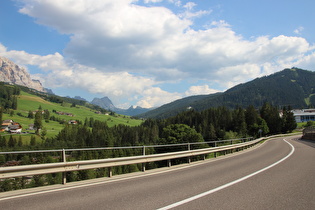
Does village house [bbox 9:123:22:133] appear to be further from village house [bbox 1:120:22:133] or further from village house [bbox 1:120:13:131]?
village house [bbox 1:120:13:131]

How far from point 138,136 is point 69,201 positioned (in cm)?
12454

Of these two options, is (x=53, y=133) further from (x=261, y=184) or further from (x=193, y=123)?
(x=261, y=184)

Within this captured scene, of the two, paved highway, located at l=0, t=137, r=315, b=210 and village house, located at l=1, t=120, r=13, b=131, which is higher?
village house, located at l=1, t=120, r=13, b=131

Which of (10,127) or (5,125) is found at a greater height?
(5,125)

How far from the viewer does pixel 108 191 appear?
7.17 metres

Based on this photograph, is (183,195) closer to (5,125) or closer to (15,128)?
(15,128)

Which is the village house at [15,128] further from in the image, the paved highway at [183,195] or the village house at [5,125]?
the paved highway at [183,195]

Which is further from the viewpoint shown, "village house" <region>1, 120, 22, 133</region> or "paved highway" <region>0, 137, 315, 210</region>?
"village house" <region>1, 120, 22, 133</region>

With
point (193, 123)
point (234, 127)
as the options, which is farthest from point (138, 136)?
point (234, 127)

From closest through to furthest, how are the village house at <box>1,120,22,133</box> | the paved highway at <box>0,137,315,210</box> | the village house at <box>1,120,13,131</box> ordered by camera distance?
the paved highway at <box>0,137,315,210</box> < the village house at <box>1,120,22,133</box> < the village house at <box>1,120,13,131</box>

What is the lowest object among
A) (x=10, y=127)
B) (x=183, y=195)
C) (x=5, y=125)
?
(x=183, y=195)

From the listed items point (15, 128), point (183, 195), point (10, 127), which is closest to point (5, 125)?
point (10, 127)

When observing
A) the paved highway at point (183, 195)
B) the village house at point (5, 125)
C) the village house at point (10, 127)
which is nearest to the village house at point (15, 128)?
the village house at point (10, 127)

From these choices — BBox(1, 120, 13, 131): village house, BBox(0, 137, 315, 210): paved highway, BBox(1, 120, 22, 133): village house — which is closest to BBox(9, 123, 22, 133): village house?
BBox(1, 120, 22, 133): village house
